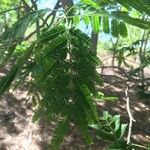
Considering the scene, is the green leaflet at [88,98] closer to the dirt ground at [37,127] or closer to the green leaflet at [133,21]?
the green leaflet at [133,21]

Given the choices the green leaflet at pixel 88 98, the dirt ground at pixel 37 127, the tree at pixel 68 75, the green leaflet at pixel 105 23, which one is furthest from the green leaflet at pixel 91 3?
the dirt ground at pixel 37 127

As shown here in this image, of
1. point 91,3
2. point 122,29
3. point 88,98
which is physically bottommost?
point 88,98

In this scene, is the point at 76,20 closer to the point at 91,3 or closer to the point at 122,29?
the point at 91,3

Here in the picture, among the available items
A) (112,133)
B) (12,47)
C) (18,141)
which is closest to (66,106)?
(12,47)

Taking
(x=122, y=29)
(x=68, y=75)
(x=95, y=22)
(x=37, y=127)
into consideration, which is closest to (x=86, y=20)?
(x=95, y=22)

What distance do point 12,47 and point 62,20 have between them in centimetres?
25

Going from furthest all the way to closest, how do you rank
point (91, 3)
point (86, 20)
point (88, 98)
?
point (86, 20), point (91, 3), point (88, 98)

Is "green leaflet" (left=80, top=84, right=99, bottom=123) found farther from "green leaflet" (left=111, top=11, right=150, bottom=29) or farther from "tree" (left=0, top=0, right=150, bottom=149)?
"green leaflet" (left=111, top=11, right=150, bottom=29)

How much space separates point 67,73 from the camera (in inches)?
55.9

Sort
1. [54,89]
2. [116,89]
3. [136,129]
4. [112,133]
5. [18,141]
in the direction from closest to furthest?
[54,89] < [112,133] < [18,141] < [136,129] < [116,89]

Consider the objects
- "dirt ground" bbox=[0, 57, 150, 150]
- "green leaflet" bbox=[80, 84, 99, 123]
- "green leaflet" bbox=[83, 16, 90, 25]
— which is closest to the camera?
"green leaflet" bbox=[80, 84, 99, 123]

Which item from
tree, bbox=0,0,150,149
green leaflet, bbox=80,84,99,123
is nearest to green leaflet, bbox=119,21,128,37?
tree, bbox=0,0,150,149

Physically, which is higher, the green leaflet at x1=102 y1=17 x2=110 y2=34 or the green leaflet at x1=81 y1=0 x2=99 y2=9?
the green leaflet at x1=81 y1=0 x2=99 y2=9

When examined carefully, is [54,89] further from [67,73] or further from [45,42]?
[45,42]
